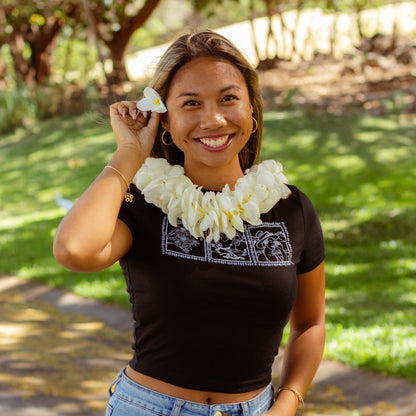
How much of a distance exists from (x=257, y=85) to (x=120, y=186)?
0.62 meters

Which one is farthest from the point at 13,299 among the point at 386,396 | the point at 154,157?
the point at 154,157

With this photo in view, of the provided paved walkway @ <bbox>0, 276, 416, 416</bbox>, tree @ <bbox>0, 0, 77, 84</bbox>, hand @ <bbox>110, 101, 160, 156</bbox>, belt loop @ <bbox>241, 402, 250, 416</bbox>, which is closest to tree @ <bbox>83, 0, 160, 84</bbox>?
tree @ <bbox>0, 0, 77, 84</bbox>

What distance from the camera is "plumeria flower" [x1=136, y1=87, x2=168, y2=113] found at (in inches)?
78.6

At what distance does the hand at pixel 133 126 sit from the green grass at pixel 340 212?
17.1 inches

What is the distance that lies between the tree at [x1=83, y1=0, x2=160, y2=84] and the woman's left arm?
14306 millimetres

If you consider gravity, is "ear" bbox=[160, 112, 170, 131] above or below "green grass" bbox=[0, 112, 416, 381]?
above

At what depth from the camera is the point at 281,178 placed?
2125mm

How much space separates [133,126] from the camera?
81.3 inches

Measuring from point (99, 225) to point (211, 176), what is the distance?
0.49 meters

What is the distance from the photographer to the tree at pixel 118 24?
52.6ft

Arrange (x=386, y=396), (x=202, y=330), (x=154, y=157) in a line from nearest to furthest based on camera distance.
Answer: (x=202, y=330) → (x=154, y=157) → (x=386, y=396)

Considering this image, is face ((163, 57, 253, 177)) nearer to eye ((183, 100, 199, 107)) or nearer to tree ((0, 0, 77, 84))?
eye ((183, 100, 199, 107))

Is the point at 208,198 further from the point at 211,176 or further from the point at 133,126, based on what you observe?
the point at 133,126

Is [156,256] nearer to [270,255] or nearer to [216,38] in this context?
[270,255]
